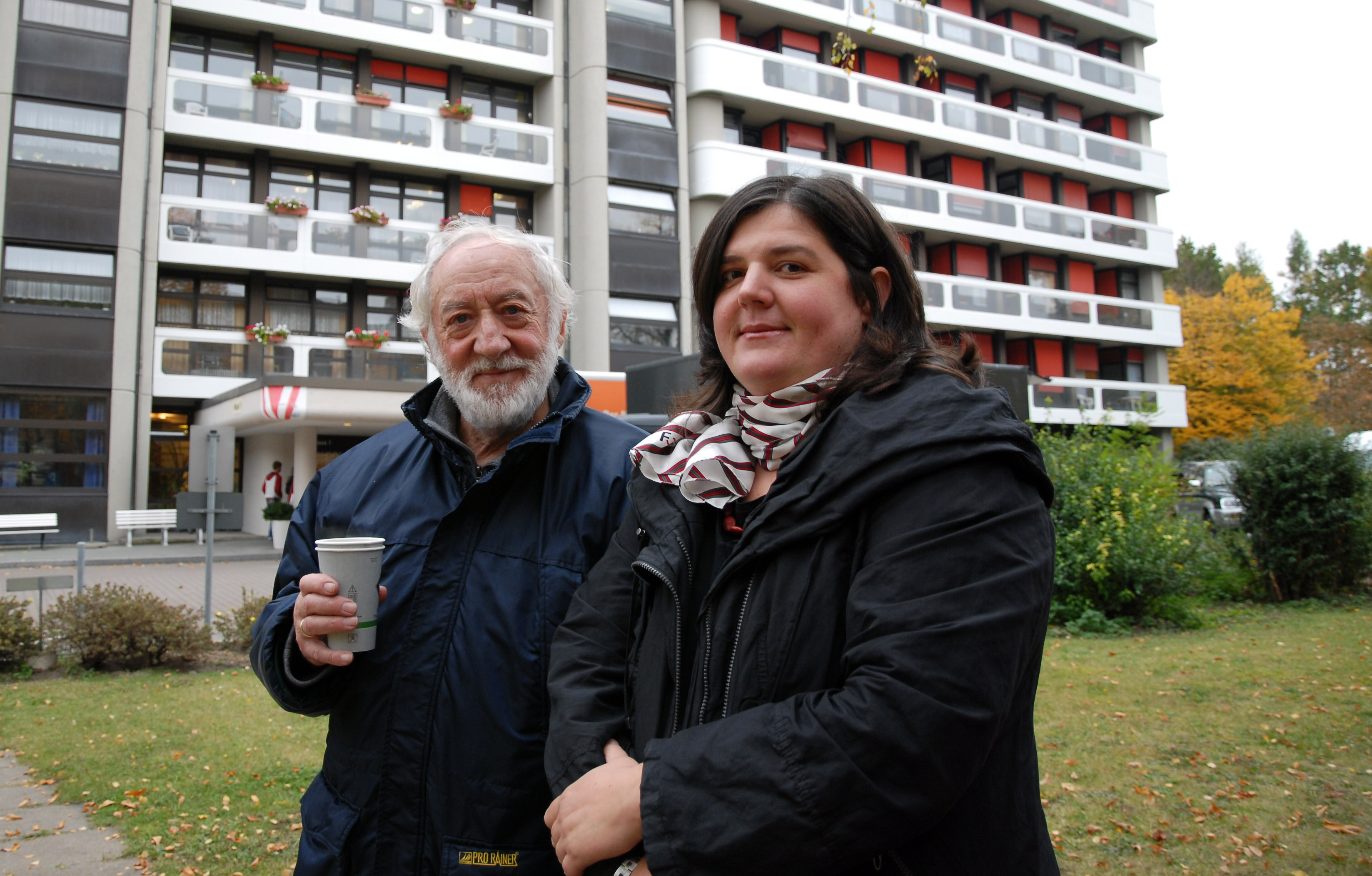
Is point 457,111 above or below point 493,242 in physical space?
above

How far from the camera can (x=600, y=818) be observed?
4.72 feet

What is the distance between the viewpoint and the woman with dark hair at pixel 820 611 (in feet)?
4.13

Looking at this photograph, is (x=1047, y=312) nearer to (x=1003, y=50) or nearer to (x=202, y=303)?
(x=1003, y=50)

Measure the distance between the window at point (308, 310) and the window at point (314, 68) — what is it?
558 centimetres

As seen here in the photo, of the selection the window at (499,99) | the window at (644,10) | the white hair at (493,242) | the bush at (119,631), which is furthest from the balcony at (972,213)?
the white hair at (493,242)

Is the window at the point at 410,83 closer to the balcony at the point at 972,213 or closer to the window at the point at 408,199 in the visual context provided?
the window at the point at 408,199

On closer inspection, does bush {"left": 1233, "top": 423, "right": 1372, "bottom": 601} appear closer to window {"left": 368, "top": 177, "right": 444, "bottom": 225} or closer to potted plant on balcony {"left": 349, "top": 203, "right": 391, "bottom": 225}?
potted plant on balcony {"left": 349, "top": 203, "right": 391, "bottom": 225}

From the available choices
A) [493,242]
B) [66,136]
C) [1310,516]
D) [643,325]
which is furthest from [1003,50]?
[493,242]

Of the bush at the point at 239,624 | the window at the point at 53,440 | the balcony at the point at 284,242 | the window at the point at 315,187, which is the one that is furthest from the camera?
the window at the point at 315,187

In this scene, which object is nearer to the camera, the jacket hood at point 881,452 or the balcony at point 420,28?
the jacket hood at point 881,452

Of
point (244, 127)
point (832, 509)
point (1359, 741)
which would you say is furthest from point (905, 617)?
point (244, 127)

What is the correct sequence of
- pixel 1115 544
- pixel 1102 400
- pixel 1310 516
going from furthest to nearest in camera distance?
pixel 1102 400, pixel 1310 516, pixel 1115 544

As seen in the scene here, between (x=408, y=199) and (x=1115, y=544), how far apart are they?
21906 mm

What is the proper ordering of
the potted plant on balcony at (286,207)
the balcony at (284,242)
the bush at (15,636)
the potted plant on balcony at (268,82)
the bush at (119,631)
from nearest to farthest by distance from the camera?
the bush at (15,636)
the bush at (119,631)
the balcony at (284,242)
the potted plant on balcony at (268,82)
the potted plant on balcony at (286,207)
